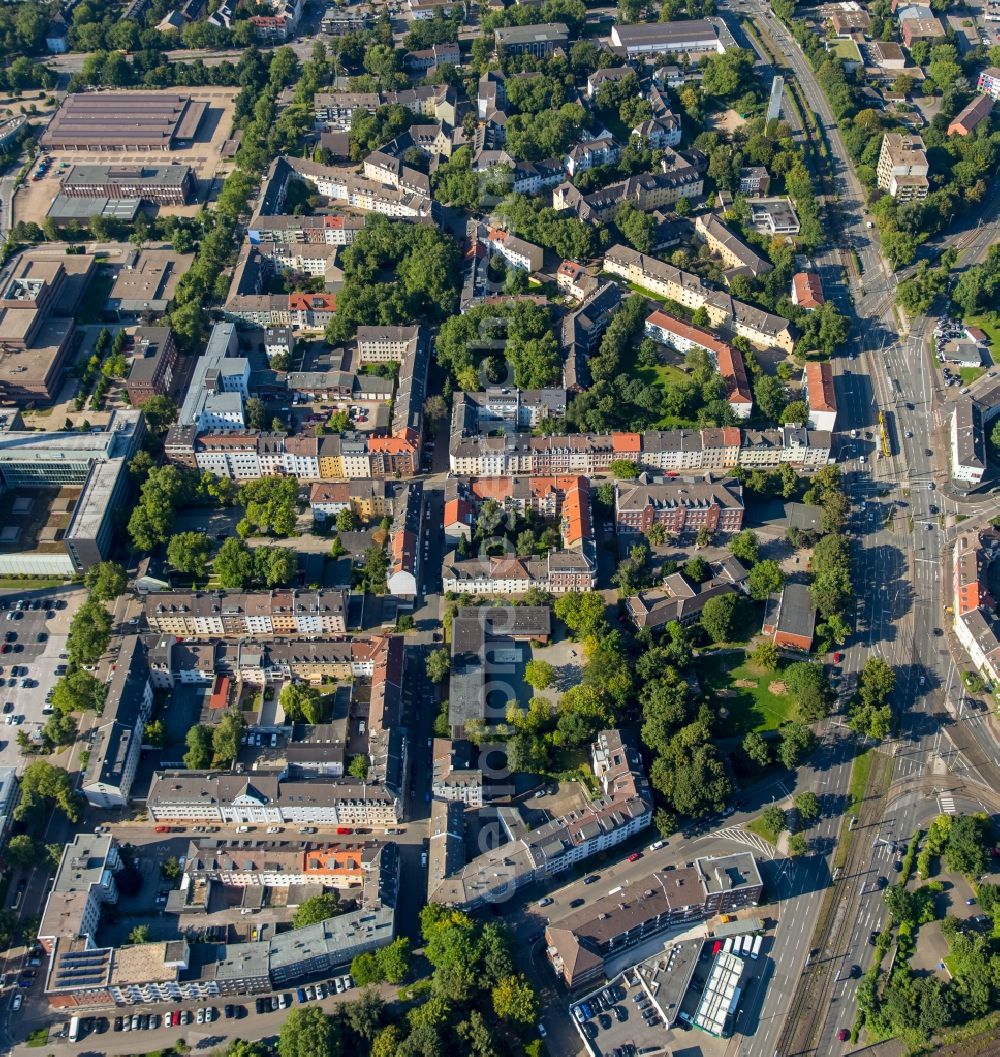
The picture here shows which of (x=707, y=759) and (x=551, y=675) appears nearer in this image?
(x=707, y=759)

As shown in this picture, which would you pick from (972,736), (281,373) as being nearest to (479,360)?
(281,373)

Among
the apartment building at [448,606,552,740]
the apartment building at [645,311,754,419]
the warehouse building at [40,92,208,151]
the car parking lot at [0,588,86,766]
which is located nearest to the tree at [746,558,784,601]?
the apartment building at [448,606,552,740]

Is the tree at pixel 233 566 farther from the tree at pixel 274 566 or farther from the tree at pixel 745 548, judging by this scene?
the tree at pixel 745 548

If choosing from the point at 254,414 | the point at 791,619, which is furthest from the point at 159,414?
the point at 791,619

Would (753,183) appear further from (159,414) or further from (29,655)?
(29,655)

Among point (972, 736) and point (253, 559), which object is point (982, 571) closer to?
point (972, 736)

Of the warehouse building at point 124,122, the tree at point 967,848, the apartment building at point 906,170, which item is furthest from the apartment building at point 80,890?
the apartment building at point 906,170
